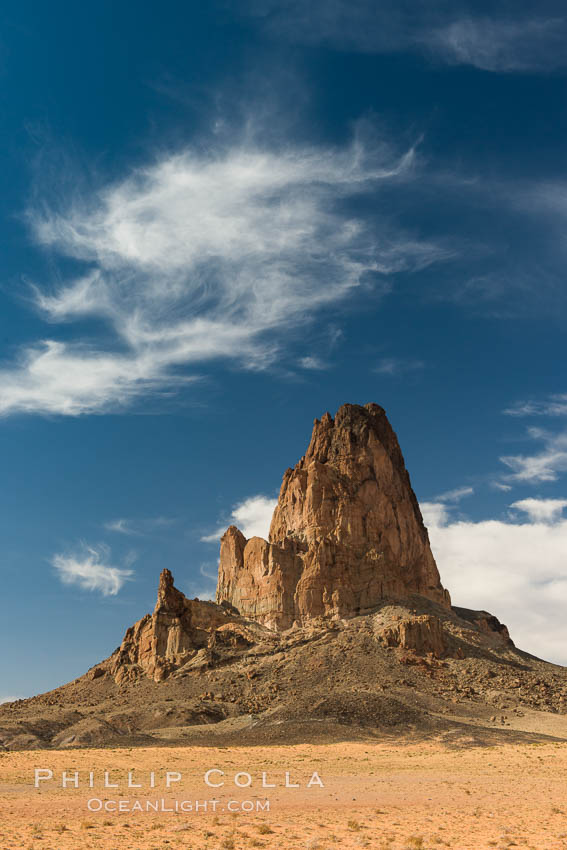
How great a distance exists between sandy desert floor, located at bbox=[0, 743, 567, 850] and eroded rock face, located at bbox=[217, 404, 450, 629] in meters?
63.1

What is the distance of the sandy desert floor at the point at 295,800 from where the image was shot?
85.5 ft

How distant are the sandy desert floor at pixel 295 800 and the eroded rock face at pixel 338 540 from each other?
207 ft

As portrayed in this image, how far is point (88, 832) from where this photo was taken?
1073 inches

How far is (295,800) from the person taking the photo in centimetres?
3734

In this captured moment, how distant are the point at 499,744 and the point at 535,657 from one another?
70.9 metres

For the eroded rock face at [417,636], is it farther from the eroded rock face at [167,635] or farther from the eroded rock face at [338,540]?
the eroded rock face at [167,635]

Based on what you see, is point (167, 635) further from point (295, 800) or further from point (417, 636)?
point (295, 800)

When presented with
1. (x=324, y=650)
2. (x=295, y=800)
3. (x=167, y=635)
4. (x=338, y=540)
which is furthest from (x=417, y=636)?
(x=295, y=800)

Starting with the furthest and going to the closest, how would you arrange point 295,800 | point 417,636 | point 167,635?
point 167,635 < point 417,636 < point 295,800

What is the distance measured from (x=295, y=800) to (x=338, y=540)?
10139 centimetres

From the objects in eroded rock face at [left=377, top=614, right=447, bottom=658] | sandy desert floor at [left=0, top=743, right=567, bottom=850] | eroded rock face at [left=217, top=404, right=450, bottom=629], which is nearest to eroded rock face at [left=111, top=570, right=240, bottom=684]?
eroded rock face at [left=217, top=404, right=450, bottom=629]

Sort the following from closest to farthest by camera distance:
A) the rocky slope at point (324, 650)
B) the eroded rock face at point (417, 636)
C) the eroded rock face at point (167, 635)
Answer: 1. the rocky slope at point (324, 650)
2. the eroded rock face at point (417, 636)
3. the eroded rock face at point (167, 635)

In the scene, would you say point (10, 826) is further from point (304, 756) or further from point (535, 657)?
point (535, 657)

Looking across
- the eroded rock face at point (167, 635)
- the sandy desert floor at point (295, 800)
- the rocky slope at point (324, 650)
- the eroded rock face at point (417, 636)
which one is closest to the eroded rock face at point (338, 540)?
the rocky slope at point (324, 650)
